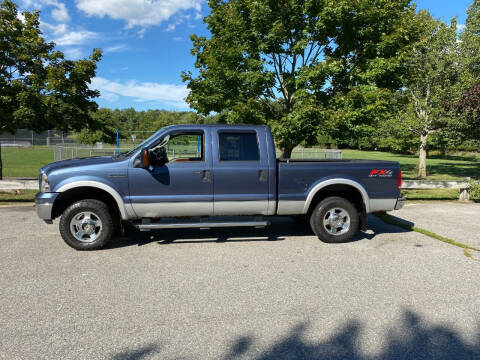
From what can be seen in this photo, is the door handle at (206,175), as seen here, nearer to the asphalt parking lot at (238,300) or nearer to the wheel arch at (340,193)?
the asphalt parking lot at (238,300)

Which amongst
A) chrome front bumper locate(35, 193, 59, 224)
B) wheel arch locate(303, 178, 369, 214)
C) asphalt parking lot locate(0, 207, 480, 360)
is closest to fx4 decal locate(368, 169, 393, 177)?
wheel arch locate(303, 178, 369, 214)

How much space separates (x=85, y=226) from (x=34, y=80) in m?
6.04

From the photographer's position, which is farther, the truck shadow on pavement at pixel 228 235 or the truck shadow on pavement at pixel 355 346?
the truck shadow on pavement at pixel 228 235

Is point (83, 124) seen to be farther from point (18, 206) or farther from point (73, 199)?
point (73, 199)

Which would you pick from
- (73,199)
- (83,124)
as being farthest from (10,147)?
(73,199)

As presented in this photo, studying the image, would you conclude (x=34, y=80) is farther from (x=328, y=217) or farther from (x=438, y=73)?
(x=438, y=73)

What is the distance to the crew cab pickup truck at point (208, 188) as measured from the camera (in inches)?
200

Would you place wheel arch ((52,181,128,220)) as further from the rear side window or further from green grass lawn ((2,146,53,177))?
green grass lawn ((2,146,53,177))

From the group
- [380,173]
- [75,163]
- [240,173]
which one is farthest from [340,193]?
[75,163]

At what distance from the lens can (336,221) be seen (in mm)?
5598

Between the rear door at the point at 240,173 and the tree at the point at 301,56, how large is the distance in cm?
337

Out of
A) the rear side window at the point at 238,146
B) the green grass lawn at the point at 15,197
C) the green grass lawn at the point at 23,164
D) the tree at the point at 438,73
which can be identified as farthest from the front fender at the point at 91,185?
the tree at the point at 438,73

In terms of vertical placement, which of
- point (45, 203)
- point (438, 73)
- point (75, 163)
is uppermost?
point (438, 73)

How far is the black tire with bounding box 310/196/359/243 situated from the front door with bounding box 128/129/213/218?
187 centimetres
